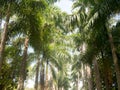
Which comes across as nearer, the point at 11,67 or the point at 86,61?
the point at 86,61

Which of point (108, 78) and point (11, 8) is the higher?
point (11, 8)

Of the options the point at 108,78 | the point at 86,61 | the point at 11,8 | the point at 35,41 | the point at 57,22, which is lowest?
the point at 108,78

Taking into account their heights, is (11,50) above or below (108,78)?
above

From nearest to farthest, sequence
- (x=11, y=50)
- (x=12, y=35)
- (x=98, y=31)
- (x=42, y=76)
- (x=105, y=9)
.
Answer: (x=105, y=9)
(x=98, y=31)
(x=12, y=35)
(x=11, y=50)
(x=42, y=76)

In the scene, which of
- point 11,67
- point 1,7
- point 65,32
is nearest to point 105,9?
point 1,7

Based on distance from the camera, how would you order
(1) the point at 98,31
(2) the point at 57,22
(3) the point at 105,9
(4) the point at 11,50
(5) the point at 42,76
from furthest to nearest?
(5) the point at 42,76 → (2) the point at 57,22 → (4) the point at 11,50 → (1) the point at 98,31 → (3) the point at 105,9

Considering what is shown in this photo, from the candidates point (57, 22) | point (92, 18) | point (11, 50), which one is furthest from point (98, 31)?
point (57, 22)

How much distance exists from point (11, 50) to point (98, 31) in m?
7.15

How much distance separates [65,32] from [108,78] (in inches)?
465

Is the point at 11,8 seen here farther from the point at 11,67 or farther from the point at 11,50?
the point at 11,67

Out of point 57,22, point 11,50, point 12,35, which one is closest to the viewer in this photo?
point 12,35

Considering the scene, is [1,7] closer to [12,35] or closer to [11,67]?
[12,35]

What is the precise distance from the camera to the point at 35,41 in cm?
1431

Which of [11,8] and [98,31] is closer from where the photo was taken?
[11,8]
